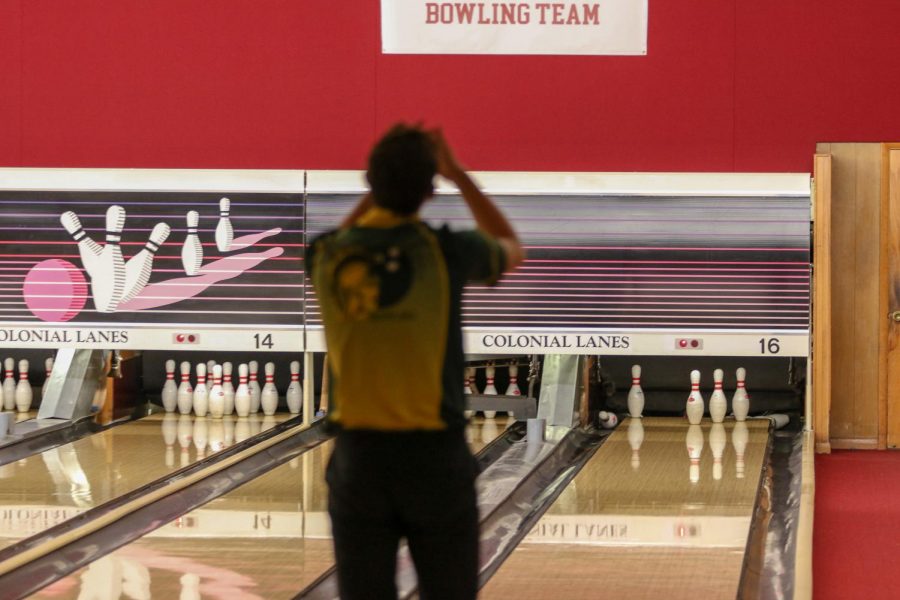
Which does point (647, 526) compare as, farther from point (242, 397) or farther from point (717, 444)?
point (242, 397)

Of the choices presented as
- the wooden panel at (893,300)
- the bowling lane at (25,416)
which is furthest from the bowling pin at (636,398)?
the bowling lane at (25,416)

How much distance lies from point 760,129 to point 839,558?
9.78 ft

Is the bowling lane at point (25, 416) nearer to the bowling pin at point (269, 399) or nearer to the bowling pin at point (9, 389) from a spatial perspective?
the bowling pin at point (9, 389)

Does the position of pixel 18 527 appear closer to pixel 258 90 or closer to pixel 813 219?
pixel 258 90

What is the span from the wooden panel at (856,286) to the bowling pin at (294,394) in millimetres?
2744

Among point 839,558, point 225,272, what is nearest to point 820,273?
point 839,558

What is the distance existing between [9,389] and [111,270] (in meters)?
1.00

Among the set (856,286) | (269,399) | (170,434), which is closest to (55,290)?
(170,434)

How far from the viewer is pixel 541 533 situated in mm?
4062

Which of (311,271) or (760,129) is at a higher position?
(760,129)

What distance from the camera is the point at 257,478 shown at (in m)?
5.07

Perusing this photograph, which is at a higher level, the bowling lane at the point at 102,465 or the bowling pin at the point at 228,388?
the bowling pin at the point at 228,388

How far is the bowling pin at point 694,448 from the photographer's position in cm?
514

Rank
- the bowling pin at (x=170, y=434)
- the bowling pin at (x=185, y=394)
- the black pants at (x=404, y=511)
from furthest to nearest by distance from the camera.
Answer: the bowling pin at (x=185, y=394) < the bowling pin at (x=170, y=434) < the black pants at (x=404, y=511)
